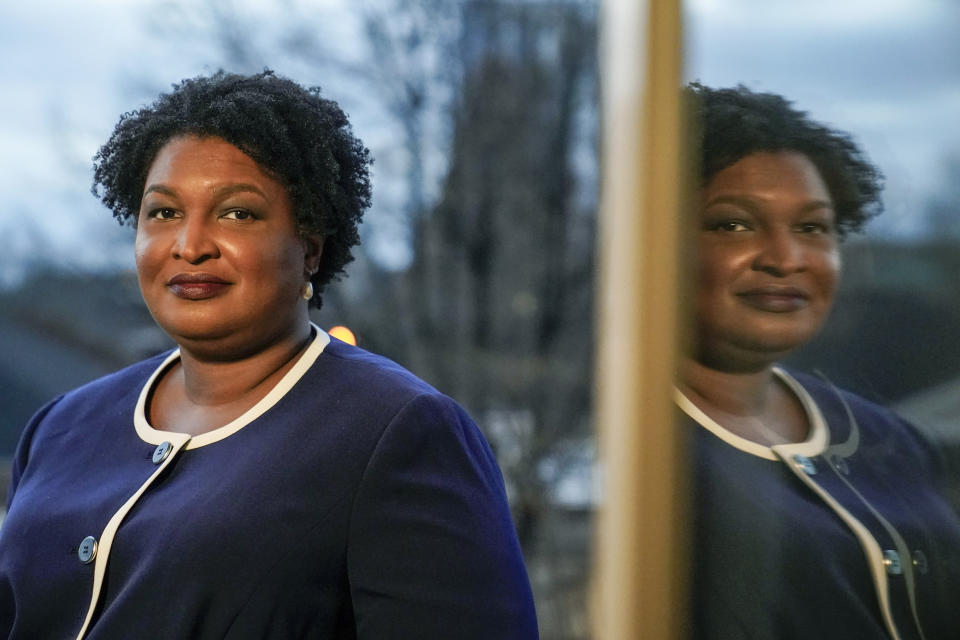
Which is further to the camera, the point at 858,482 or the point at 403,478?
the point at 403,478

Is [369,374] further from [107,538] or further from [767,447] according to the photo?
[767,447]

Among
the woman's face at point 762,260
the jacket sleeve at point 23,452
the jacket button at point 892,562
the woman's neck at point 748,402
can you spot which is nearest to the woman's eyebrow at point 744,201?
the woman's face at point 762,260

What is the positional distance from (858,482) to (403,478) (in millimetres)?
827

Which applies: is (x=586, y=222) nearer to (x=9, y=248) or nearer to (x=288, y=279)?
(x=9, y=248)

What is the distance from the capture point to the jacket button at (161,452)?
1.94 meters

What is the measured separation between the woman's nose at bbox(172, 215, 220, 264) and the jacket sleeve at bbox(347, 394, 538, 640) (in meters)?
0.39

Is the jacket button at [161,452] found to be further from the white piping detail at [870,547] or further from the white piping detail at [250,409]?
the white piping detail at [870,547]

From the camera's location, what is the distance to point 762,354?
1170mm

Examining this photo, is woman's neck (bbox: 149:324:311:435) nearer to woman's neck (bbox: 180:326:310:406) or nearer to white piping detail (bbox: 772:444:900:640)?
woman's neck (bbox: 180:326:310:406)

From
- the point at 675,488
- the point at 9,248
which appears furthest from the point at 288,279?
the point at 9,248

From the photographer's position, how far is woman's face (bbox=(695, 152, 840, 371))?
111cm

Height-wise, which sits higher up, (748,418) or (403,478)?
(748,418)

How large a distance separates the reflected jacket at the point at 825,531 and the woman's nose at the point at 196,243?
97cm

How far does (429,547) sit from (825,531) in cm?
76
